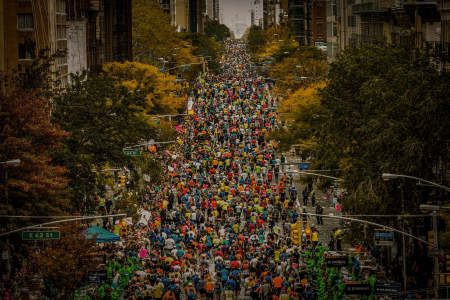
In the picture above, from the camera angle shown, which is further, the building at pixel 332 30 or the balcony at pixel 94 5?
the building at pixel 332 30

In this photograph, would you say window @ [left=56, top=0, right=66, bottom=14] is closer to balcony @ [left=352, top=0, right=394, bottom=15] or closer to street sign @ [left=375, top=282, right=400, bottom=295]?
balcony @ [left=352, top=0, right=394, bottom=15]

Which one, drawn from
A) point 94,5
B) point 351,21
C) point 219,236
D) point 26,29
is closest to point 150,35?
point 94,5

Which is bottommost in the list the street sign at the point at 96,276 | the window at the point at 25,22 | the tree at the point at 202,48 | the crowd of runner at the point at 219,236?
the crowd of runner at the point at 219,236

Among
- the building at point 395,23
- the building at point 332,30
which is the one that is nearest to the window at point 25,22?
the building at point 395,23

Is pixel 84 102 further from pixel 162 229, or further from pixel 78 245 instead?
pixel 78 245

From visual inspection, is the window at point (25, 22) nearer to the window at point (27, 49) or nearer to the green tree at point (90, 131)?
the window at point (27, 49)

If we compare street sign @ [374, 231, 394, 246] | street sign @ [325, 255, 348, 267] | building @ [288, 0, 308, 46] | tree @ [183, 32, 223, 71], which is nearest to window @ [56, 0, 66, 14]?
street sign @ [325, 255, 348, 267]
